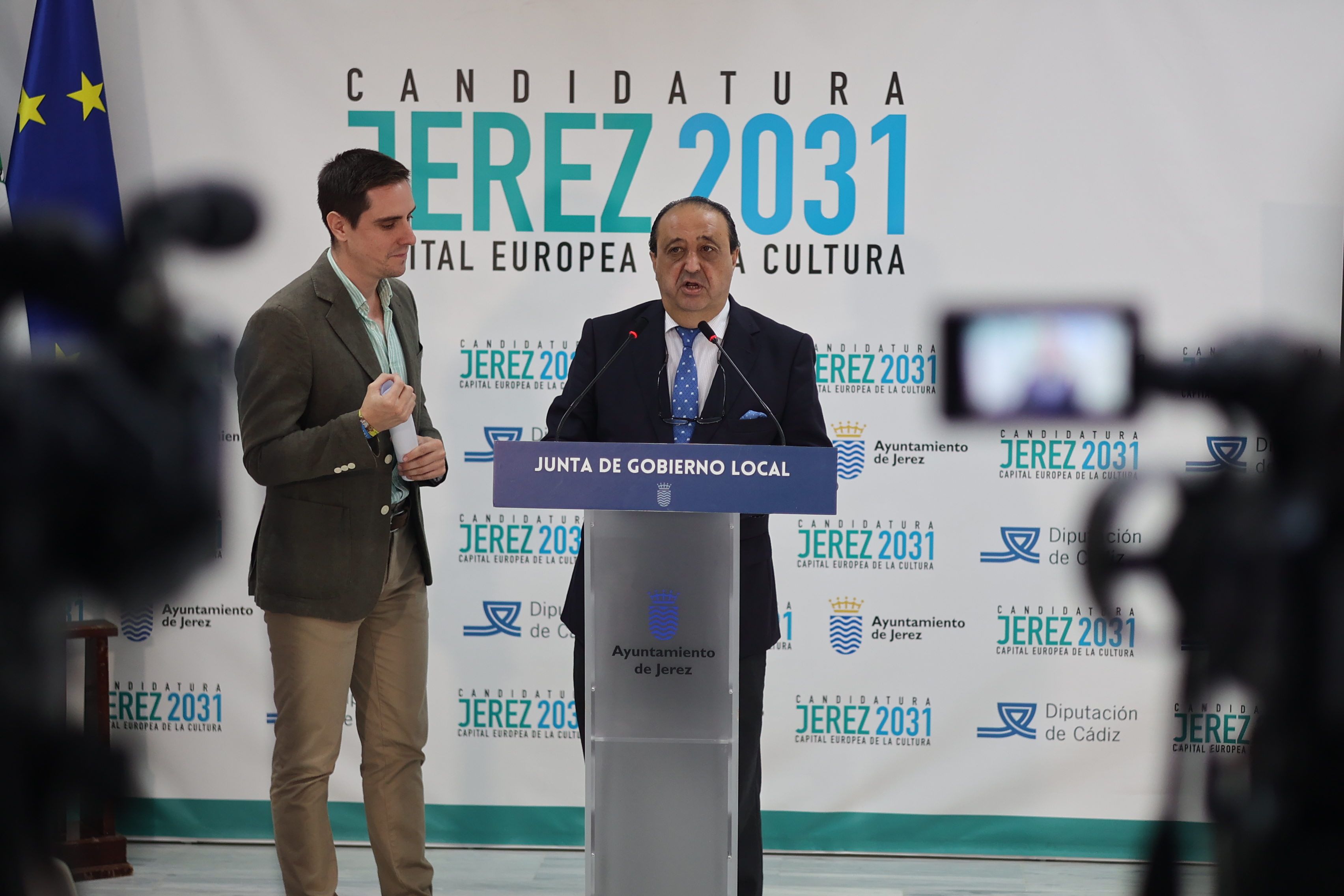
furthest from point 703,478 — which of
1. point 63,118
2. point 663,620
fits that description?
point 63,118

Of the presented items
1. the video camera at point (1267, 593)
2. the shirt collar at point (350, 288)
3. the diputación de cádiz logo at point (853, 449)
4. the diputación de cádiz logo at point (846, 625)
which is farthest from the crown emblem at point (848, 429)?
the video camera at point (1267, 593)

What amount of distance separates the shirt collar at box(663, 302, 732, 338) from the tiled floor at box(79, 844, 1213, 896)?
1646mm

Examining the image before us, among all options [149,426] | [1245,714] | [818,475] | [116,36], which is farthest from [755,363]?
[116,36]

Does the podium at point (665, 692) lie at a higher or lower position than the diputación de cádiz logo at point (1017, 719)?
higher

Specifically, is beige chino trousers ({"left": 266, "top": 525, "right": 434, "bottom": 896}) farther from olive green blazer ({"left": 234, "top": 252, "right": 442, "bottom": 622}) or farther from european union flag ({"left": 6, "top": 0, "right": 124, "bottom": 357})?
european union flag ({"left": 6, "top": 0, "right": 124, "bottom": 357})

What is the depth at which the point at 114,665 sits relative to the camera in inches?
146

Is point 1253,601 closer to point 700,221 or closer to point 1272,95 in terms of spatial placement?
point 700,221

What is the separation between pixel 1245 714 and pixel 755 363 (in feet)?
6.49

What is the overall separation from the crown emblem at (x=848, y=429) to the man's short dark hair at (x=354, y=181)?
1574 mm

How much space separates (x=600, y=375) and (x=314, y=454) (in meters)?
0.66

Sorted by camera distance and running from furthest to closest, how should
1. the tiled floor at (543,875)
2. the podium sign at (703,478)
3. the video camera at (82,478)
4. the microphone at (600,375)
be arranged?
1. the tiled floor at (543,875)
2. the microphone at (600,375)
3. the podium sign at (703,478)
4. the video camera at (82,478)

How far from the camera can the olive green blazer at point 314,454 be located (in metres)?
2.54

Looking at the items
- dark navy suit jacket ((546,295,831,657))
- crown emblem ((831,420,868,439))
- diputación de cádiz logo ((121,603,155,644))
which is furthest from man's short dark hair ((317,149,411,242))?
diputación de cádiz logo ((121,603,155,644))

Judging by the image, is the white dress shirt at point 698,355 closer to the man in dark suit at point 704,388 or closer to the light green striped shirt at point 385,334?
the man in dark suit at point 704,388
